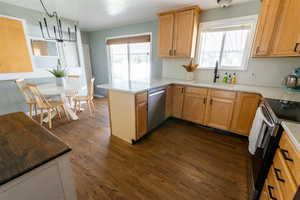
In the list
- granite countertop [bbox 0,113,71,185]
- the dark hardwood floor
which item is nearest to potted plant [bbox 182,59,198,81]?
the dark hardwood floor

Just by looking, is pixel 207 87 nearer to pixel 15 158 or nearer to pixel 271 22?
pixel 271 22

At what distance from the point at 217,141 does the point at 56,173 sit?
237 cm

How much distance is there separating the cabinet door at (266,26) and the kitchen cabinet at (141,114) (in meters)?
1.96

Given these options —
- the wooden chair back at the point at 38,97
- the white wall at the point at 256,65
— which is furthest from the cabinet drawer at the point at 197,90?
the wooden chair back at the point at 38,97

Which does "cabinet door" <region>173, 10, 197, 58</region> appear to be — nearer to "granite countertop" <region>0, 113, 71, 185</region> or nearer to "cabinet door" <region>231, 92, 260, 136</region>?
"cabinet door" <region>231, 92, 260, 136</region>

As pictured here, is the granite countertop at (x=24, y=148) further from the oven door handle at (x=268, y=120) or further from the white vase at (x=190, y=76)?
the white vase at (x=190, y=76)

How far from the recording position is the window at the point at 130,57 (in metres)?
3.96

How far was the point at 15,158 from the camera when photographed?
618 millimetres

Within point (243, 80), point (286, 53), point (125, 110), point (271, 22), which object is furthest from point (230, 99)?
point (125, 110)

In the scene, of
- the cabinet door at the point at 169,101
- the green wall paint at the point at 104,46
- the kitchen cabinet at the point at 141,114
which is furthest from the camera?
the green wall paint at the point at 104,46

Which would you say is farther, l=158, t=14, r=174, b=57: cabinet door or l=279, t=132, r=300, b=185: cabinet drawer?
l=158, t=14, r=174, b=57: cabinet door

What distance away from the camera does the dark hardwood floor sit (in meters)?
1.42

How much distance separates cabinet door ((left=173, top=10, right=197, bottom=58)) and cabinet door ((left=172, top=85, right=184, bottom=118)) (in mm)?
737

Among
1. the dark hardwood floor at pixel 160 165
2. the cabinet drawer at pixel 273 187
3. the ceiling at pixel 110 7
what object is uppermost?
the ceiling at pixel 110 7
